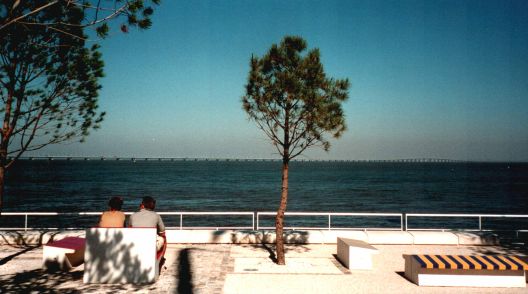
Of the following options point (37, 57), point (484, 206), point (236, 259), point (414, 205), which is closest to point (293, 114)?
point (236, 259)

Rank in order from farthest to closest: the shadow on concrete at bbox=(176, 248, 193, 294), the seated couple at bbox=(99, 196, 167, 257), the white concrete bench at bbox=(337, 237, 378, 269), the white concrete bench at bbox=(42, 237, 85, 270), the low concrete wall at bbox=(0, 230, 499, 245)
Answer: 1. the low concrete wall at bbox=(0, 230, 499, 245)
2. the white concrete bench at bbox=(337, 237, 378, 269)
3. the white concrete bench at bbox=(42, 237, 85, 270)
4. the seated couple at bbox=(99, 196, 167, 257)
5. the shadow on concrete at bbox=(176, 248, 193, 294)

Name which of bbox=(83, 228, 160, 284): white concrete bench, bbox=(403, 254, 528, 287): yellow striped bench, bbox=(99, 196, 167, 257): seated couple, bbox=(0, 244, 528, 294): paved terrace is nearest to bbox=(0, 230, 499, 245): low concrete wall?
bbox=(0, 244, 528, 294): paved terrace

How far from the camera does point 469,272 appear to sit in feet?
25.8

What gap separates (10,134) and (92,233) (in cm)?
393

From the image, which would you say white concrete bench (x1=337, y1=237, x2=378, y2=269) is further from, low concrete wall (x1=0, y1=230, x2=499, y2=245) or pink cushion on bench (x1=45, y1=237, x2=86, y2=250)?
pink cushion on bench (x1=45, y1=237, x2=86, y2=250)

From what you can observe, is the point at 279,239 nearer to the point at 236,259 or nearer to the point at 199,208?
the point at 236,259

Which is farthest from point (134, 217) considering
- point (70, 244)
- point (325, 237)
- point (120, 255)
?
point (325, 237)

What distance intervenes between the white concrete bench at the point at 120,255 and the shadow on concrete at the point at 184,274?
25.6 inches

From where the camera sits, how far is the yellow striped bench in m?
7.70

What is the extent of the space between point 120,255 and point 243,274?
267 centimetres

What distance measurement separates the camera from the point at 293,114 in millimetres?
10055

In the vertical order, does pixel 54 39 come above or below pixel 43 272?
above

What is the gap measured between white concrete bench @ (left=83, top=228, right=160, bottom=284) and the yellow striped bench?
5.59 m

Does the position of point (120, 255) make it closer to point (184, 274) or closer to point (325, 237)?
point (184, 274)
